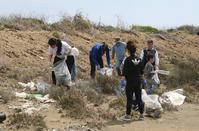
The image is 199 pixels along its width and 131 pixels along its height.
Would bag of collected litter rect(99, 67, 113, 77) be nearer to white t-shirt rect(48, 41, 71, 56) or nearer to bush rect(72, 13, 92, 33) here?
white t-shirt rect(48, 41, 71, 56)

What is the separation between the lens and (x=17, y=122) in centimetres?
1099

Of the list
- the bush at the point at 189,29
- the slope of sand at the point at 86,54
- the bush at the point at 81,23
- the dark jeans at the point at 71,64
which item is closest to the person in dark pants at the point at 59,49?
the dark jeans at the point at 71,64

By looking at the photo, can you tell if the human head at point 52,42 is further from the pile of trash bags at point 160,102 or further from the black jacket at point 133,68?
Result: the pile of trash bags at point 160,102

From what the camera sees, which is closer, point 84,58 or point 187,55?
point 84,58

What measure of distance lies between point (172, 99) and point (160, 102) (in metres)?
0.99

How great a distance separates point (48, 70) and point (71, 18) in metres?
8.37

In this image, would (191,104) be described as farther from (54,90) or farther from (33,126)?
(33,126)

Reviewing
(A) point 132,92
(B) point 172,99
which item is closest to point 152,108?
(A) point 132,92

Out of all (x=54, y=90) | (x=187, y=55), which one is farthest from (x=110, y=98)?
(x=187, y=55)

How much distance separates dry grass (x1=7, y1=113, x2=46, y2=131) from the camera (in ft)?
35.8

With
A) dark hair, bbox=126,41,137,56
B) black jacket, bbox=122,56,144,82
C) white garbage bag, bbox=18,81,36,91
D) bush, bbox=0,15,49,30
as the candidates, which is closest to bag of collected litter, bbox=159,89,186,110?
black jacket, bbox=122,56,144,82

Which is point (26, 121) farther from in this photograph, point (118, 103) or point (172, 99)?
point (172, 99)

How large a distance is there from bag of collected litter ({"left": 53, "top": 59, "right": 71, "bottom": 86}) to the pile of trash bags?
196cm

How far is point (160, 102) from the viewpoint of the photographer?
13969 millimetres
